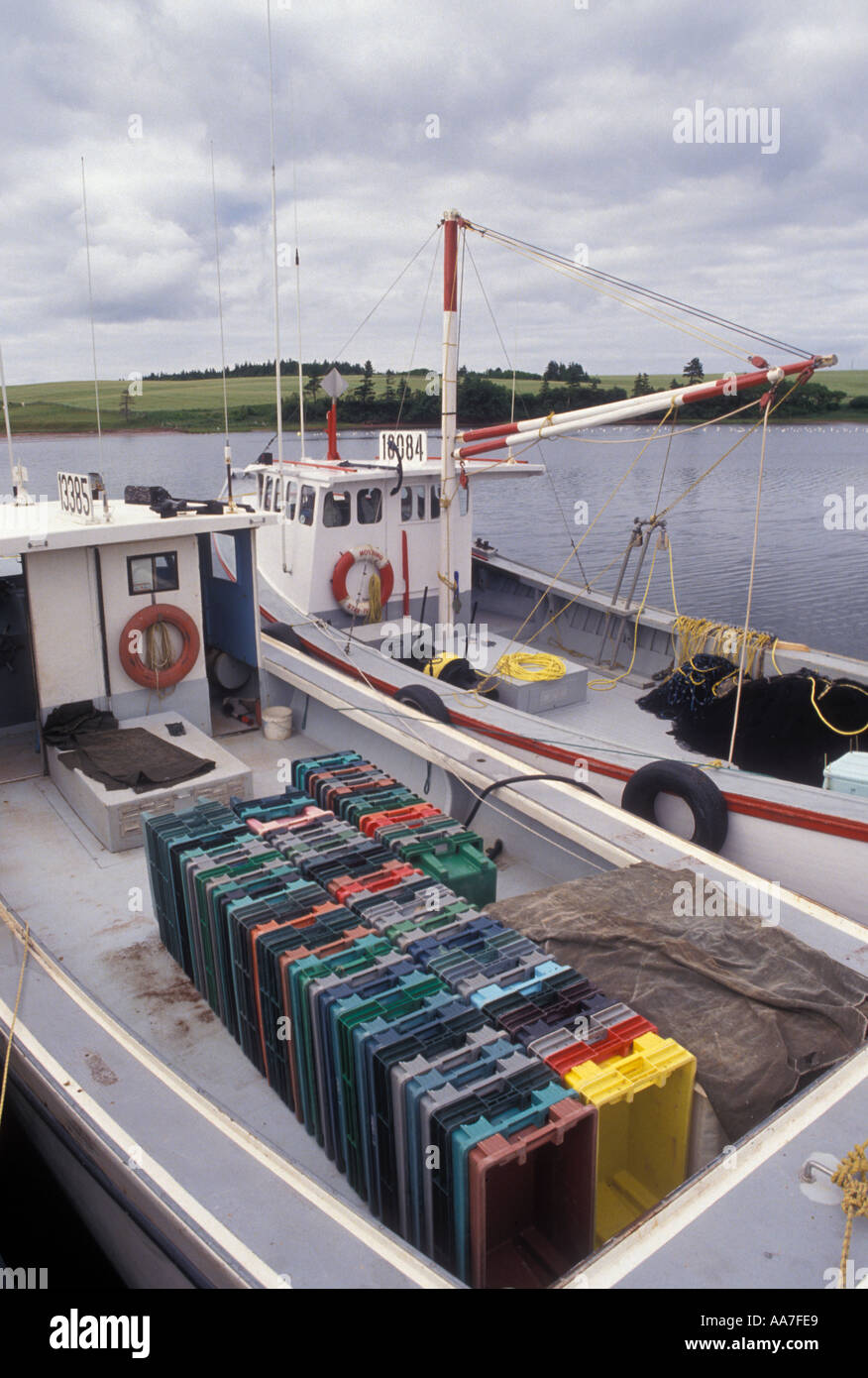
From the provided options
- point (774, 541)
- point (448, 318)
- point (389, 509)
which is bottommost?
point (774, 541)

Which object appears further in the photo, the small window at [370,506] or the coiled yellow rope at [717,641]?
the small window at [370,506]

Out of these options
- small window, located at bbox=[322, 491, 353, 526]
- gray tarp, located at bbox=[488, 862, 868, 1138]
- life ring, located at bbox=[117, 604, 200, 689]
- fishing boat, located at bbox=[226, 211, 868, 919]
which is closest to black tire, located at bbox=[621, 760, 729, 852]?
fishing boat, located at bbox=[226, 211, 868, 919]

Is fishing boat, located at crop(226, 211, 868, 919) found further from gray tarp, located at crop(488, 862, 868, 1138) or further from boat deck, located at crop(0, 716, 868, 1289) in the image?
gray tarp, located at crop(488, 862, 868, 1138)

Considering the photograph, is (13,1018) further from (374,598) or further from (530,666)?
(374,598)

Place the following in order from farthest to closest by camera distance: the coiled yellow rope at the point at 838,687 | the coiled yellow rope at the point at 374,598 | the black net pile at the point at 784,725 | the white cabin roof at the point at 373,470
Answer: the coiled yellow rope at the point at 374,598 < the white cabin roof at the point at 373,470 < the black net pile at the point at 784,725 < the coiled yellow rope at the point at 838,687

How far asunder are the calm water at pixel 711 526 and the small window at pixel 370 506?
2.35 m

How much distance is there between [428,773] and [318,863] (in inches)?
112

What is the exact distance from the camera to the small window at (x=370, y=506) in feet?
36.2

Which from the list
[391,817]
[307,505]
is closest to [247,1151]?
[391,817]

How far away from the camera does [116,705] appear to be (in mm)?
7242

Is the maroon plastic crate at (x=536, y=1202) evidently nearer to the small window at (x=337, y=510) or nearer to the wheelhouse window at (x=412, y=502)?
the small window at (x=337, y=510)

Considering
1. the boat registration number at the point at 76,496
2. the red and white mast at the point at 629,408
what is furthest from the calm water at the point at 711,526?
the boat registration number at the point at 76,496
